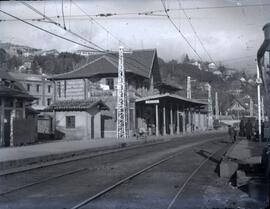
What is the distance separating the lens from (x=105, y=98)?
48375 mm

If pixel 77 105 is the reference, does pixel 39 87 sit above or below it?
above

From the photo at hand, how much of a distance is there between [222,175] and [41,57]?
97.6m

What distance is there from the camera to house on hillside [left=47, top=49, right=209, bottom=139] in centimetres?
4231

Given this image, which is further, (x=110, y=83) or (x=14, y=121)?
(x=110, y=83)

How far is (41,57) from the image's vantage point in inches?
4272

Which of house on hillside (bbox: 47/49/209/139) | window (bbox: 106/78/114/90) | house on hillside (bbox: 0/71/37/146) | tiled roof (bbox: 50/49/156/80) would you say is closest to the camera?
house on hillside (bbox: 0/71/37/146)

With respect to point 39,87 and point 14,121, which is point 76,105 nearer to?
point 14,121

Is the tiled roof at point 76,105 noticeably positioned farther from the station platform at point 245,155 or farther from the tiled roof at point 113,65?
the station platform at point 245,155

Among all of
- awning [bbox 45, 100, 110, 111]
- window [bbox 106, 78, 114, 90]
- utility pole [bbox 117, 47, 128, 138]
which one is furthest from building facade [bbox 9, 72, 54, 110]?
utility pole [bbox 117, 47, 128, 138]

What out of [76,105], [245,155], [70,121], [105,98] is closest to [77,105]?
[76,105]

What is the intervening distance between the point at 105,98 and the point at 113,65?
483 centimetres

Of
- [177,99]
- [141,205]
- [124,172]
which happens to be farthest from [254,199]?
[177,99]

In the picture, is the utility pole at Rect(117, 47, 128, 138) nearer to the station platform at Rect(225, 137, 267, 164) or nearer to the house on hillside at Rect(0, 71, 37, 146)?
the house on hillside at Rect(0, 71, 37, 146)

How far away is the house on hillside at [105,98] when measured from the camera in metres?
42.3
